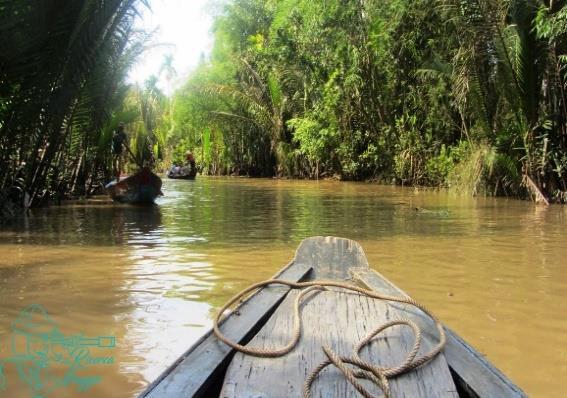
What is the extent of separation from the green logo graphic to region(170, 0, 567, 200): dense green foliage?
31.0 feet

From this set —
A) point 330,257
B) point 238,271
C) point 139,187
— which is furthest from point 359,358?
point 139,187

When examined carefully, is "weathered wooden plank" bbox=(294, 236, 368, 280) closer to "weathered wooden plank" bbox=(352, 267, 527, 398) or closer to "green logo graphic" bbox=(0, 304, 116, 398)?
"weathered wooden plank" bbox=(352, 267, 527, 398)

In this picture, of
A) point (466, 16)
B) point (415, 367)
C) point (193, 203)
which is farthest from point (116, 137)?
point (415, 367)

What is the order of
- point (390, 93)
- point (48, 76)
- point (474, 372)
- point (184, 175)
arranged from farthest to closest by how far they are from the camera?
A: point (184, 175)
point (390, 93)
point (48, 76)
point (474, 372)

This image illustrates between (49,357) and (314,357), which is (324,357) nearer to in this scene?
(314,357)

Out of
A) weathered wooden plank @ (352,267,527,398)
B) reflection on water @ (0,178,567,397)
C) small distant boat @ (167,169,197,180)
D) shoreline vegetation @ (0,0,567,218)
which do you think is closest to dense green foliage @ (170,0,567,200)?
shoreline vegetation @ (0,0,567,218)

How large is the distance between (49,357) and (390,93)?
19.2 metres

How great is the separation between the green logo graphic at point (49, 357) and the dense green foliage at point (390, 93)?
9.45 meters

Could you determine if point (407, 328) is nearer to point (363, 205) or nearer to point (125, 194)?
point (363, 205)

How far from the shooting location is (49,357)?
11.2 ft

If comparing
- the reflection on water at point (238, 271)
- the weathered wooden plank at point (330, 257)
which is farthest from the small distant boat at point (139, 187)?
the weathered wooden plank at point (330, 257)

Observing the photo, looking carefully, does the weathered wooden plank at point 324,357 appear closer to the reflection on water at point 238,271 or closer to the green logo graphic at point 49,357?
the reflection on water at point 238,271

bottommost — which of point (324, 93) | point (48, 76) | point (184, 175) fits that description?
point (184, 175)

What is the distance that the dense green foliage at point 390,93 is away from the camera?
1209cm
